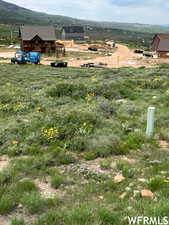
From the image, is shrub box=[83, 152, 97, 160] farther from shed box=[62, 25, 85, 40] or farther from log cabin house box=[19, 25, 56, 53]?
shed box=[62, 25, 85, 40]

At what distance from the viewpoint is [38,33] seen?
58.3m

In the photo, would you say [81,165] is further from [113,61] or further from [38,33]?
[38,33]

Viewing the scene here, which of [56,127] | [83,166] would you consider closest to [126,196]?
[83,166]

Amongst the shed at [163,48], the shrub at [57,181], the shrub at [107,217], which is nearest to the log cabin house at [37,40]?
the shed at [163,48]

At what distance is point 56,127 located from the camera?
22.5ft

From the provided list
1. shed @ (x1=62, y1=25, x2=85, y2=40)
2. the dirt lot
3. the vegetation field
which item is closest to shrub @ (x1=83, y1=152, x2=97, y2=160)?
the vegetation field

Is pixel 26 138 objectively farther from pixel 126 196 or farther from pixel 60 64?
pixel 60 64

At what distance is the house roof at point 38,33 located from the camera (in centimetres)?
5752

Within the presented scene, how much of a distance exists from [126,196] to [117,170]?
976mm

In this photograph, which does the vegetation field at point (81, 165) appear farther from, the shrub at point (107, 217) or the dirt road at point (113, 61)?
the dirt road at point (113, 61)

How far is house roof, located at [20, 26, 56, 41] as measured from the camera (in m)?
57.5

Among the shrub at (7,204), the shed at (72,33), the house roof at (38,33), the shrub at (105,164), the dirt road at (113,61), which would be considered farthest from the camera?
the shed at (72,33)
